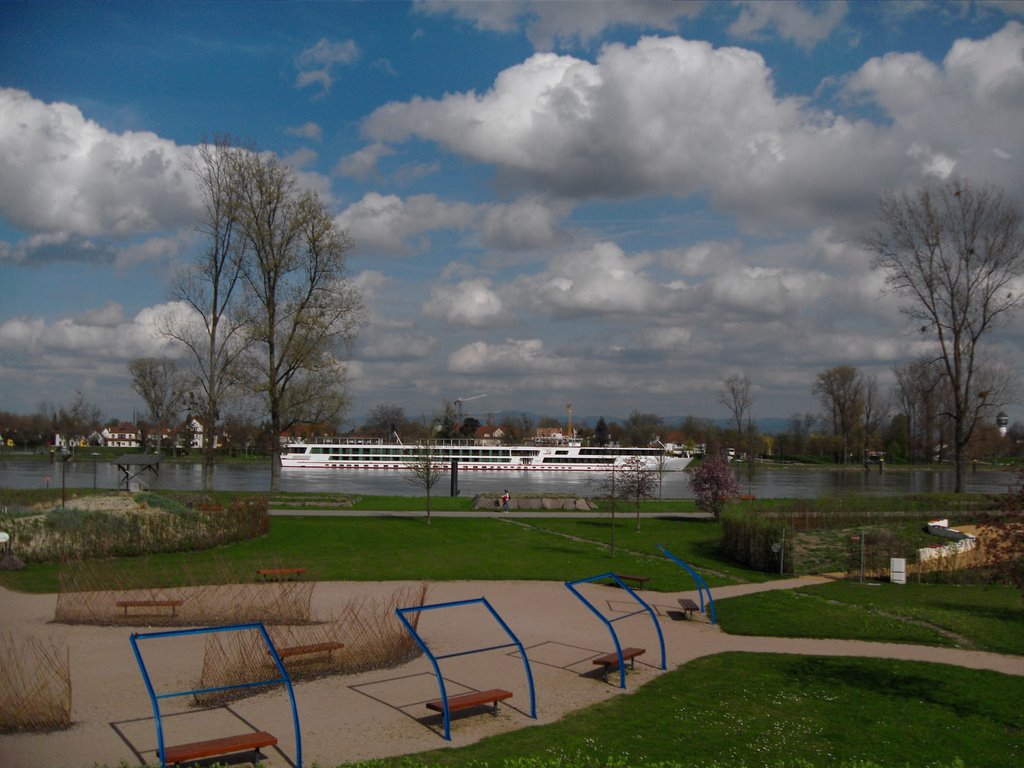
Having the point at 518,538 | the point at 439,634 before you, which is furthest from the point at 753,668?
the point at 518,538

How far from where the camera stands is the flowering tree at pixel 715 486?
2905 cm

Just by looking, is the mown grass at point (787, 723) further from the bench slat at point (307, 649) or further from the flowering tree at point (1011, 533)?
the bench slat at point (307, 649)

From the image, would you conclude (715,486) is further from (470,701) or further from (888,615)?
(470,701)

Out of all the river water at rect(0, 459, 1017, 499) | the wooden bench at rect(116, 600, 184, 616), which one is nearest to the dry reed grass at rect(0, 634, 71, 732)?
the wooden bench at rect(116, 600, 184, 616)

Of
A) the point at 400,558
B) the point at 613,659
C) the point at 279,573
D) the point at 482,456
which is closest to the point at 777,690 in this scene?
the point at 613,659

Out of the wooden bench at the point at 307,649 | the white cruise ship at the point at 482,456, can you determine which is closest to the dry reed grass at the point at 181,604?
the wooden bench at the point at 307,649

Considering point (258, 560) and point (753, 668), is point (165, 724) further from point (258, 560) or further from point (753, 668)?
point (258, 560)

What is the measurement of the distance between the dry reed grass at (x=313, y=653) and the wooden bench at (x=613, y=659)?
8.18ft

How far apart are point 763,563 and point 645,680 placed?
36.4 ft

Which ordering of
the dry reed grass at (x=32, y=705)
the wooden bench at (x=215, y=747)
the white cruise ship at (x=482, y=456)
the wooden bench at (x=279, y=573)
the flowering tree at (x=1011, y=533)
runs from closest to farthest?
1. the wooden bench at (x=215, y=747)
2. the dry reed grass at (x=32, y=705)
3. the flowering tree at (x=1011, y=533)
4. the wooden bench at (x=279, y=573)
5. the white cruise ship at (x=482, y=456)

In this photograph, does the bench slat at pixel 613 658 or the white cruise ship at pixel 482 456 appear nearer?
the bench slat at pixel 613 658

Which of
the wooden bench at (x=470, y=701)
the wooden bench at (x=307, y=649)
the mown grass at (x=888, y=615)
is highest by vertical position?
the wooden bench at (x=307, y=649)

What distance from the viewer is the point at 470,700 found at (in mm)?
8805

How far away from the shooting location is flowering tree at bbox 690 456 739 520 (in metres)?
29.0
